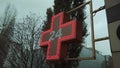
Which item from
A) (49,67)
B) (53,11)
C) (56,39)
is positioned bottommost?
(49,67)

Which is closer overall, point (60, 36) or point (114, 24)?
point (114, 24)

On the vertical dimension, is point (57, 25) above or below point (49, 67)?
above

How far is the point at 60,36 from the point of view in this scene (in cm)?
386

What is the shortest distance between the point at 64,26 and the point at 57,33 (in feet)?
0.81

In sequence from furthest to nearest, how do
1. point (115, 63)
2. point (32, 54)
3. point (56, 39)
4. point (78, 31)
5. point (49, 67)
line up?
1. point (49, 67)
2. point (32, 54)
3. point (56, 39)
4. point (78, 31)
5. point (115, 63)

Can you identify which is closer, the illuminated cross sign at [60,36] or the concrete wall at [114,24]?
the concrete wall at [114,24]

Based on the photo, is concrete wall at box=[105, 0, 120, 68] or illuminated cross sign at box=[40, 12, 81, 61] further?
illuminated cross sign at box=[40, 12, 81, 61]

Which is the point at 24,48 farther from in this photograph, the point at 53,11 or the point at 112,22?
the point at 112,22

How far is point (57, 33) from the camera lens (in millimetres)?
4035

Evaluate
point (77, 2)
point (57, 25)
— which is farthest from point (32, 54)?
point (57, 25)

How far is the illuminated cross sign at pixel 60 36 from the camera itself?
143 inches

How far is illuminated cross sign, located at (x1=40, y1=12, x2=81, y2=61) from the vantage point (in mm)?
3643

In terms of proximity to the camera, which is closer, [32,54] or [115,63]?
[115,63]

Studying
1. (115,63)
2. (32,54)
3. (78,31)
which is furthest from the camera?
(32,54)
